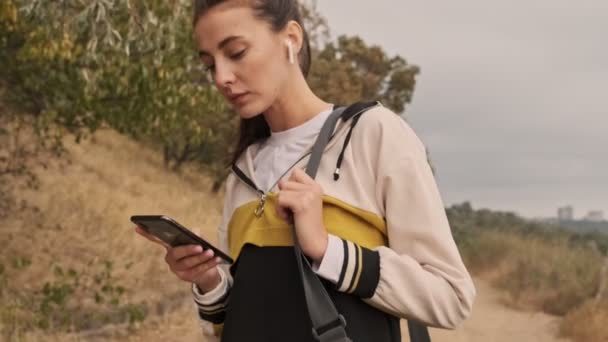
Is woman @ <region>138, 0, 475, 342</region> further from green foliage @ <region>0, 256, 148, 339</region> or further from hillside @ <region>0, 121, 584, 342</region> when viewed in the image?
green foliage @ <region>0, 256, 148, 339</region>

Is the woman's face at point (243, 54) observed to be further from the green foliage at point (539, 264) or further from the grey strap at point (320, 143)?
the green foliage at point (539, 264)

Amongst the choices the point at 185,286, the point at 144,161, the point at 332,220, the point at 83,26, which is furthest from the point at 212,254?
the point at 144,161

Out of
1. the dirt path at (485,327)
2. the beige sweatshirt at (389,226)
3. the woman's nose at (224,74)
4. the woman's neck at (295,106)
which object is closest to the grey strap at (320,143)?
the beige sweatshirt at (389,226)

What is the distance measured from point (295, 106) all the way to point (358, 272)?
482mm

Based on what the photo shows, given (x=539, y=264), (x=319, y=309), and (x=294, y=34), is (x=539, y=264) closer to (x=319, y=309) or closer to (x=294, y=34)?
(x=294, y=34)

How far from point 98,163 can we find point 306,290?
18167 millimetres

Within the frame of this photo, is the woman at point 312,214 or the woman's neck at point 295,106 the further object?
the woman's neck at point 295,106

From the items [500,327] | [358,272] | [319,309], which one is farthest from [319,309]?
[500,327]

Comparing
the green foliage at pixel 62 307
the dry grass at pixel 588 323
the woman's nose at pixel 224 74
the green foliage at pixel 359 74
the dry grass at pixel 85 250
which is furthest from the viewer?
the green foliage at pixel 359 74

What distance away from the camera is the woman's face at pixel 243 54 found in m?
1.76

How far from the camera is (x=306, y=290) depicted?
1571 millimetres

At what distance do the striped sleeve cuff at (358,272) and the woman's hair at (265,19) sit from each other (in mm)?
543

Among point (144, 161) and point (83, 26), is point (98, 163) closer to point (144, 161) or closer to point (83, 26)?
point (144, 161)

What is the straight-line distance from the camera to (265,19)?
5.88 feet
